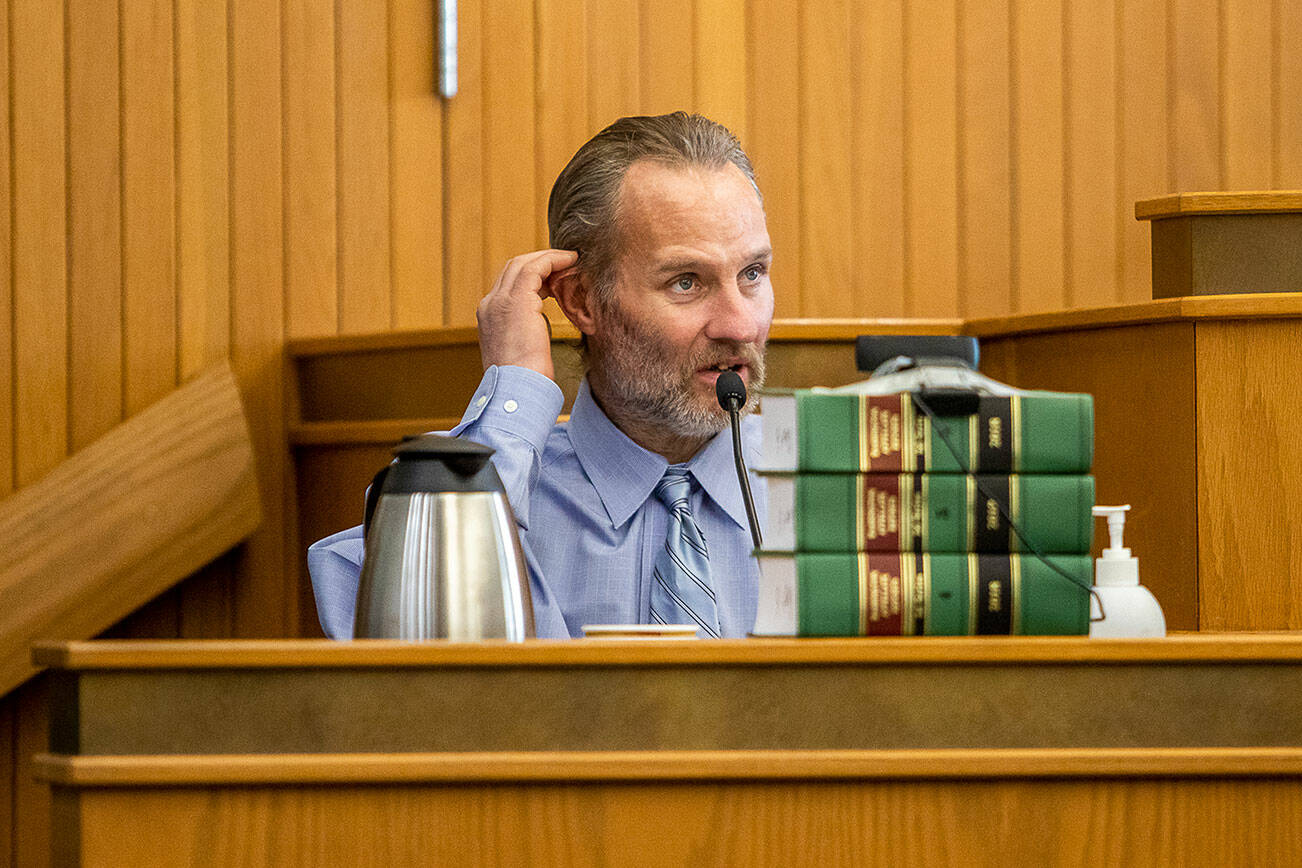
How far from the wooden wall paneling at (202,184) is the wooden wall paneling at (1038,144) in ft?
4.71

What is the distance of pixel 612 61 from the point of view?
2.71 metres

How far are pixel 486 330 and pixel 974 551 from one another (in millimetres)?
839

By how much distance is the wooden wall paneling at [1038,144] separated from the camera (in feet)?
9.12

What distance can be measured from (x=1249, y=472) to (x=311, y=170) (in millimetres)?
1663

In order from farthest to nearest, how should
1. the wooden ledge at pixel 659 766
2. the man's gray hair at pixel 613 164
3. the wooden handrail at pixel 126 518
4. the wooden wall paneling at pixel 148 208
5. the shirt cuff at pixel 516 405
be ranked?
the wooden wall paneling at pixel 148 208
the wooden handrail at pixel 126 518
the man's gray hair at pixel 613 164
the shirt cuff at pixel 516 405
the wooden ledge at pixel 659 766

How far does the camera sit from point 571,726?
777 mm

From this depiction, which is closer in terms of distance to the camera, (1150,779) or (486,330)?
(1150,779)

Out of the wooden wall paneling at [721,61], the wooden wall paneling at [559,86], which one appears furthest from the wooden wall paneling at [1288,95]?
the wooden wall paneling at [559,86]

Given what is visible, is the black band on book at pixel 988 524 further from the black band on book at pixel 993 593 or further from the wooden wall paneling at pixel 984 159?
the wooden wall paneling at pixel 984 159

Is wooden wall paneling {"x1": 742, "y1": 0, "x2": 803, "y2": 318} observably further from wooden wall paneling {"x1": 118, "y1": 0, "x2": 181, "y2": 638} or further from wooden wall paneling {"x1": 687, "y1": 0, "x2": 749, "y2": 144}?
wooden wall paneling {"x1": 118, "y1": 0, "x2": 181, "y2": 638}

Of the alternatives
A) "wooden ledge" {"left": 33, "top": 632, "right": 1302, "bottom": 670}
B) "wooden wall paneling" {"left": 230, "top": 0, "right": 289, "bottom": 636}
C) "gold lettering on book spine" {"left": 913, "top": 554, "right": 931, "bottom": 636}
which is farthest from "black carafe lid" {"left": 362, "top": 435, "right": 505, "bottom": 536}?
"wooden wall paneling" {"left": 230, "top": 0, "right": 289, "bottom": 636}

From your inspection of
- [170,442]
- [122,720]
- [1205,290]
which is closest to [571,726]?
[122,720]

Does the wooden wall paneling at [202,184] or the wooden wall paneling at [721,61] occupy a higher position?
the wooden wall paneling at [721,61]

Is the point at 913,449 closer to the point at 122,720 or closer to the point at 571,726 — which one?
the point at 571,726
